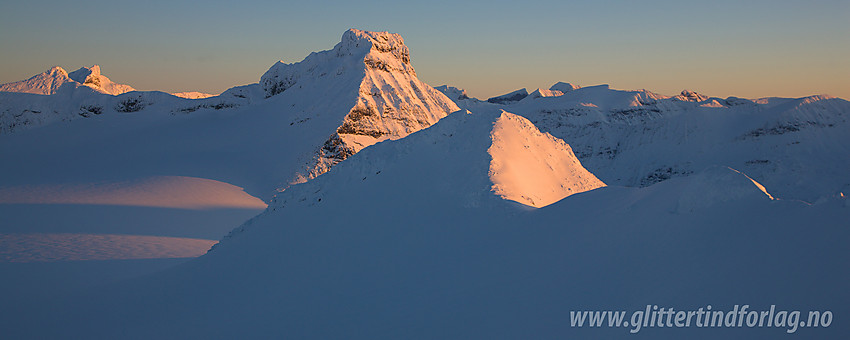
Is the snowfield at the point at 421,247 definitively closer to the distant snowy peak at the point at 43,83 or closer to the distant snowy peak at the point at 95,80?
the distant snowy peak at the point at 43,83

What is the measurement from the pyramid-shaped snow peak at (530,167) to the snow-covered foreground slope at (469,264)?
54cm

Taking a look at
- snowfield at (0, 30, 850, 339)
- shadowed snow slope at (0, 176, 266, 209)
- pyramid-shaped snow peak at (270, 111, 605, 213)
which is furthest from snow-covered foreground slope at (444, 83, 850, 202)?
pyramid-shaped snow peak at (270, 111, 605, 213)

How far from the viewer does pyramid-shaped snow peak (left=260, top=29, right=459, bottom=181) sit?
45781mm

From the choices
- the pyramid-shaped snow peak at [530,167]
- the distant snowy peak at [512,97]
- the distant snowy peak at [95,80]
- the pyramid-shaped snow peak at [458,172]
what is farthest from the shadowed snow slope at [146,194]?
the distant snowy peak at [512,97]

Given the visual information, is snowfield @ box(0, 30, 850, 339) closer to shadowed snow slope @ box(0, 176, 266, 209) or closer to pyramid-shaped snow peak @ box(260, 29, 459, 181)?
shadowed snow slope @ box(0, 176, 266, 209)

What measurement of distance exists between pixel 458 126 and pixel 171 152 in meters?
33.9

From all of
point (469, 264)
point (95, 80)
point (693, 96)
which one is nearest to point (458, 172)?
point (469, 264)

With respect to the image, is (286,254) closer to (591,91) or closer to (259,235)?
(259,235)

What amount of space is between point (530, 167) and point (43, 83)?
6733cm

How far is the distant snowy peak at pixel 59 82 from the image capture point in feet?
189

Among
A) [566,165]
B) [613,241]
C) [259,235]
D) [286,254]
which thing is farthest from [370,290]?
[566,165]

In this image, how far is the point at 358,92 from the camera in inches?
1935

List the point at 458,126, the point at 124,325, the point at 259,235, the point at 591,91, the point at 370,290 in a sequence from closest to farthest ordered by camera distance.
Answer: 1. the point at 370,290
2. the point at 124,325
3. the point at 259,235
4. the point at 458,126
5. the point at 591,91

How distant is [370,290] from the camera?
1045 centimetres
